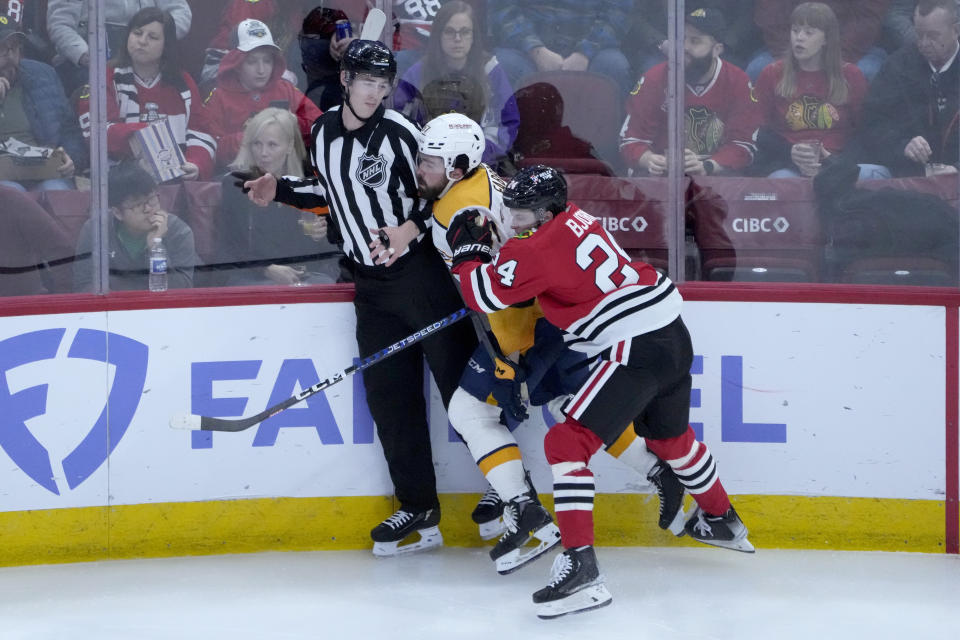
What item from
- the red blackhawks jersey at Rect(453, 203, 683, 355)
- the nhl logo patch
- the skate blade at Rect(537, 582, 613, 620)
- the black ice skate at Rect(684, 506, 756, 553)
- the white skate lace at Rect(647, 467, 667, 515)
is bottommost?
the skate blade at Rect(537, 582, 613, 620)

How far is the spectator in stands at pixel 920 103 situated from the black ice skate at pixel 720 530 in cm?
107

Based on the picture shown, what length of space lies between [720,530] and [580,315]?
0.73m

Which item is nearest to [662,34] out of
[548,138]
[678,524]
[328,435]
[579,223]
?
[548,138]

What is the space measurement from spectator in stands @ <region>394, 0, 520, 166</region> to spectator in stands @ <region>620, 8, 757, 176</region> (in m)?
0.37

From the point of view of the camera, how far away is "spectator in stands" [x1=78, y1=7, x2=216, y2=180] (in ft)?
11.3

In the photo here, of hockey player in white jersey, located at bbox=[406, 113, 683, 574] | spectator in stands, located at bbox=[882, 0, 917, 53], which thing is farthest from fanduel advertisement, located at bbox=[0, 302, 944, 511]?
spectator in stands, located at bbox=[882, 0, 917, 53]

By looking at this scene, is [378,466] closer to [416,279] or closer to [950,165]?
[416,279]

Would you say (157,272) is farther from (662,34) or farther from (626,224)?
(662,34)

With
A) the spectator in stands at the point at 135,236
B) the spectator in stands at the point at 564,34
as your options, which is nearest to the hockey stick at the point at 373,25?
the spectator in stands at the point at 564,34

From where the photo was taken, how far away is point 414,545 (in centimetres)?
355

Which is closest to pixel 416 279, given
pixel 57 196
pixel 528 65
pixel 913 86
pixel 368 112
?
pixel 368 112

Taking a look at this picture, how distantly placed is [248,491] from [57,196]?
95cm

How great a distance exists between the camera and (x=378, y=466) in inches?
141

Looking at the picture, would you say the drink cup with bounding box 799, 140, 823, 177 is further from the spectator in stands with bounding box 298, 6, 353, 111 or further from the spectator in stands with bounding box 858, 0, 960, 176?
the spectator in stands with bounding box 298, 6, 353, 111
